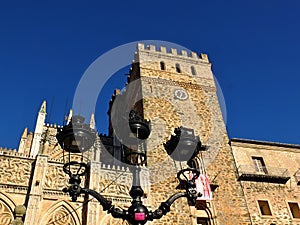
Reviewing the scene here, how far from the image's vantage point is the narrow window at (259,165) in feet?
55.3

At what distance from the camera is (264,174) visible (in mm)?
16234

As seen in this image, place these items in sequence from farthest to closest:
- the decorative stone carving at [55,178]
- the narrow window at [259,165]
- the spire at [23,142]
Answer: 1. the spire at [23,142]
2. the narrow window at [259,165]
3. the decorative stone carving at [55,178]

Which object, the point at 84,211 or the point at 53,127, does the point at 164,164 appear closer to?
the point at 84,211

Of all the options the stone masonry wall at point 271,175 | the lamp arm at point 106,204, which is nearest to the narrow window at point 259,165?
the stone masonry wall at point 271,175

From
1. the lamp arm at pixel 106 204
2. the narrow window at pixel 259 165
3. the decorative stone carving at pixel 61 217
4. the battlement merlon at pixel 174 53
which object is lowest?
the lamp arm at pixel 106 204

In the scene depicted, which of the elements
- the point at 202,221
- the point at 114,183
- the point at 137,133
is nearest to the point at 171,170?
the point at 202,221

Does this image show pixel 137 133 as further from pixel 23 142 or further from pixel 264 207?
pixel 23 142

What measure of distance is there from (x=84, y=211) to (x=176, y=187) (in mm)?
4786

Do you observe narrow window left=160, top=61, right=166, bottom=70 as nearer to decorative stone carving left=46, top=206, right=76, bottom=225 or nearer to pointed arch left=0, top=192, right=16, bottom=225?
decorative stone carving left=46, top=206, right=76, bottom=225

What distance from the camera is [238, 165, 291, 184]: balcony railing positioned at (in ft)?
52.4

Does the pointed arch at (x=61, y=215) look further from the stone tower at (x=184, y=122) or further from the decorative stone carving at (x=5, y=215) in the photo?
the stone tower at (x=184, y=122)

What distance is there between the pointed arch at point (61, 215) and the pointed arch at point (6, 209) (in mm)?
1326

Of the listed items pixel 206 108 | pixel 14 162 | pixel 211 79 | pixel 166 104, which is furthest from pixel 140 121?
pixel 211 79

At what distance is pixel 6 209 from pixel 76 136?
8.27 metres
